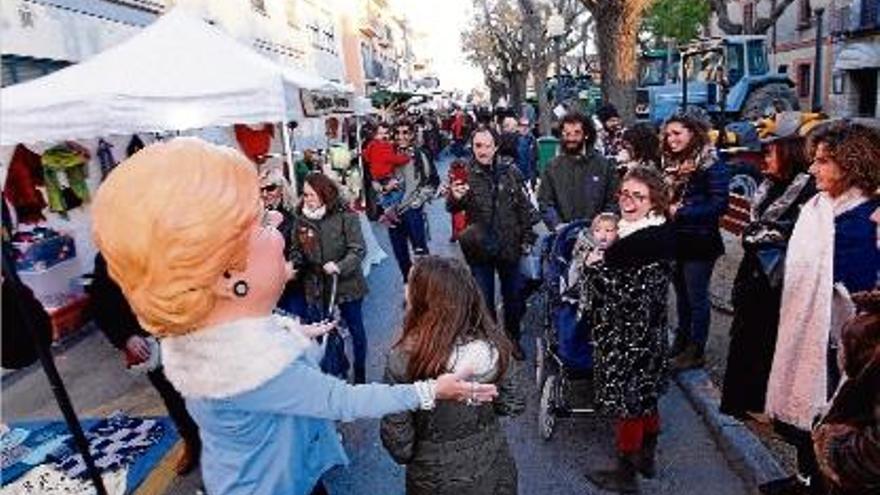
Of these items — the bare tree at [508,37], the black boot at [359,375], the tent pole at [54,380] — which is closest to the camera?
the tent pole at [54,380]

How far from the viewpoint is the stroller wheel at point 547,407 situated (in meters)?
4.33

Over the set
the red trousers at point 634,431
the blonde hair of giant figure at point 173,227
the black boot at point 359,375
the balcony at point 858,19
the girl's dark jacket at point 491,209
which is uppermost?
the balcony at point 858,19

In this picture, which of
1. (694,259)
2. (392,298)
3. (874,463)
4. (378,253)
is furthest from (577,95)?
(874,463)

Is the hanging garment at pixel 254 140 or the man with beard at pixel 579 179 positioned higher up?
the hanging garment at pixel 254 140

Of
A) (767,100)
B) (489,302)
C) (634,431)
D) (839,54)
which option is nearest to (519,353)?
(489,302)

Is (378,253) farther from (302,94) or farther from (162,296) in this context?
(162,296)

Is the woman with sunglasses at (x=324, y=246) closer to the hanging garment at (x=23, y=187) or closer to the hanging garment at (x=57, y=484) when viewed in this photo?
the hanging garment at (x=57, y=484)

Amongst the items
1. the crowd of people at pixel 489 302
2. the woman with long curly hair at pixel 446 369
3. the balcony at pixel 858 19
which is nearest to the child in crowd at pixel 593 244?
the crowd of people at pixel 489 302

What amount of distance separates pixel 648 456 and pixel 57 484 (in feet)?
11.5

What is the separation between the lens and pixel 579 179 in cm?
534

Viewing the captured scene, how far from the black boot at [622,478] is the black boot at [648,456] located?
0.04 m

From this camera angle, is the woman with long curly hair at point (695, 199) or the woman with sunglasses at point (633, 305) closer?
the woman with sunglasses at point (633, 305)

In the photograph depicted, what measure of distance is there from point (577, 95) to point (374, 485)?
2486cm

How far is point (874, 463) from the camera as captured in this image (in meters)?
1.84
